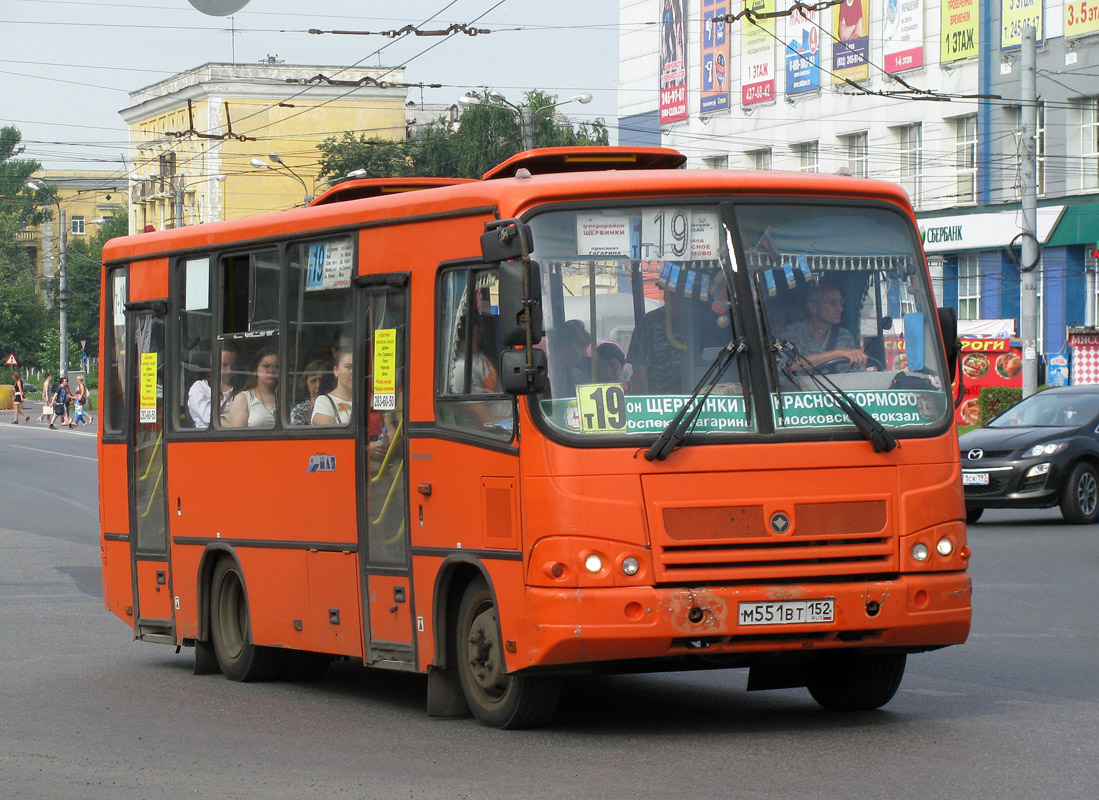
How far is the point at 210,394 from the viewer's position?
12.2 meters

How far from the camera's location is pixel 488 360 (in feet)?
30.0

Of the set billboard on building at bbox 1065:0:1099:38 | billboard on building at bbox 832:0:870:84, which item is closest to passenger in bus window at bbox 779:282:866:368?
billboard on building at bbox 1065:0:1099:38

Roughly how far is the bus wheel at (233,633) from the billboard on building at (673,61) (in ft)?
171

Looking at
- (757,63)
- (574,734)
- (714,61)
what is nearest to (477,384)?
(574,734)

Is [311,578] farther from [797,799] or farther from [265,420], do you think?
[797,799]

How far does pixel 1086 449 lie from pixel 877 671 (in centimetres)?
1368

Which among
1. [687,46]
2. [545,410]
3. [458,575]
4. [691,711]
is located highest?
[687,46]

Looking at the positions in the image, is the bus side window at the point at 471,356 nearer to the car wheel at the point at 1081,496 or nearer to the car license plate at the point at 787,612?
the car license plate at the point at 787,612

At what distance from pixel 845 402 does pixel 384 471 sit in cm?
248

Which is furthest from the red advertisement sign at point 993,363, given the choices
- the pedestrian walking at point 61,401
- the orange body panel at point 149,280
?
the pedestrian walking at point 61,401

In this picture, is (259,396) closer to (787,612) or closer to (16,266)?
(787,612)

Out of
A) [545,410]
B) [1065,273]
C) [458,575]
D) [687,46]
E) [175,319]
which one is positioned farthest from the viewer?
[687,46]

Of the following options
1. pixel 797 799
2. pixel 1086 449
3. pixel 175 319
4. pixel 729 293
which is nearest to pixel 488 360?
pixel 729 293

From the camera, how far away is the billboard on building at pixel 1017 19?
1907 inches
